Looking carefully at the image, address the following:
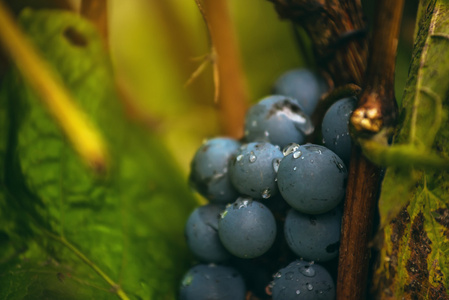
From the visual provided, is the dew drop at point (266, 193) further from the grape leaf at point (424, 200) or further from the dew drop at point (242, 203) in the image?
the grape leaf at point (424, 200)

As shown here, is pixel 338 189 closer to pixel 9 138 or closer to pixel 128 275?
pixel 128 275

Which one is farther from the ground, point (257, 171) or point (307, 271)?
point (257, 171)

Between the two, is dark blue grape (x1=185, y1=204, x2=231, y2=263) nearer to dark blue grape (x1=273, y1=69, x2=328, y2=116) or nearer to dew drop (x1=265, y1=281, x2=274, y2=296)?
dew drop (x1=265, y1=281, x2=274, y2=296)

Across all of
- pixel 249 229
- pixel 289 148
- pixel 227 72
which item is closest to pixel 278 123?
pixel 289 148

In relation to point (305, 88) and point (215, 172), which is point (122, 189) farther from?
point (305, 88)

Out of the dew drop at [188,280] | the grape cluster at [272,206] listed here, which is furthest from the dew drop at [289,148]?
the dew drop at [188,280]

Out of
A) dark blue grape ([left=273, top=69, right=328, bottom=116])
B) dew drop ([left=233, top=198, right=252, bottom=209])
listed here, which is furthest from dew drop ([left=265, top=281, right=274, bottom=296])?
dark blue grape ([left=273, top=69, right=328, bottom=116])
